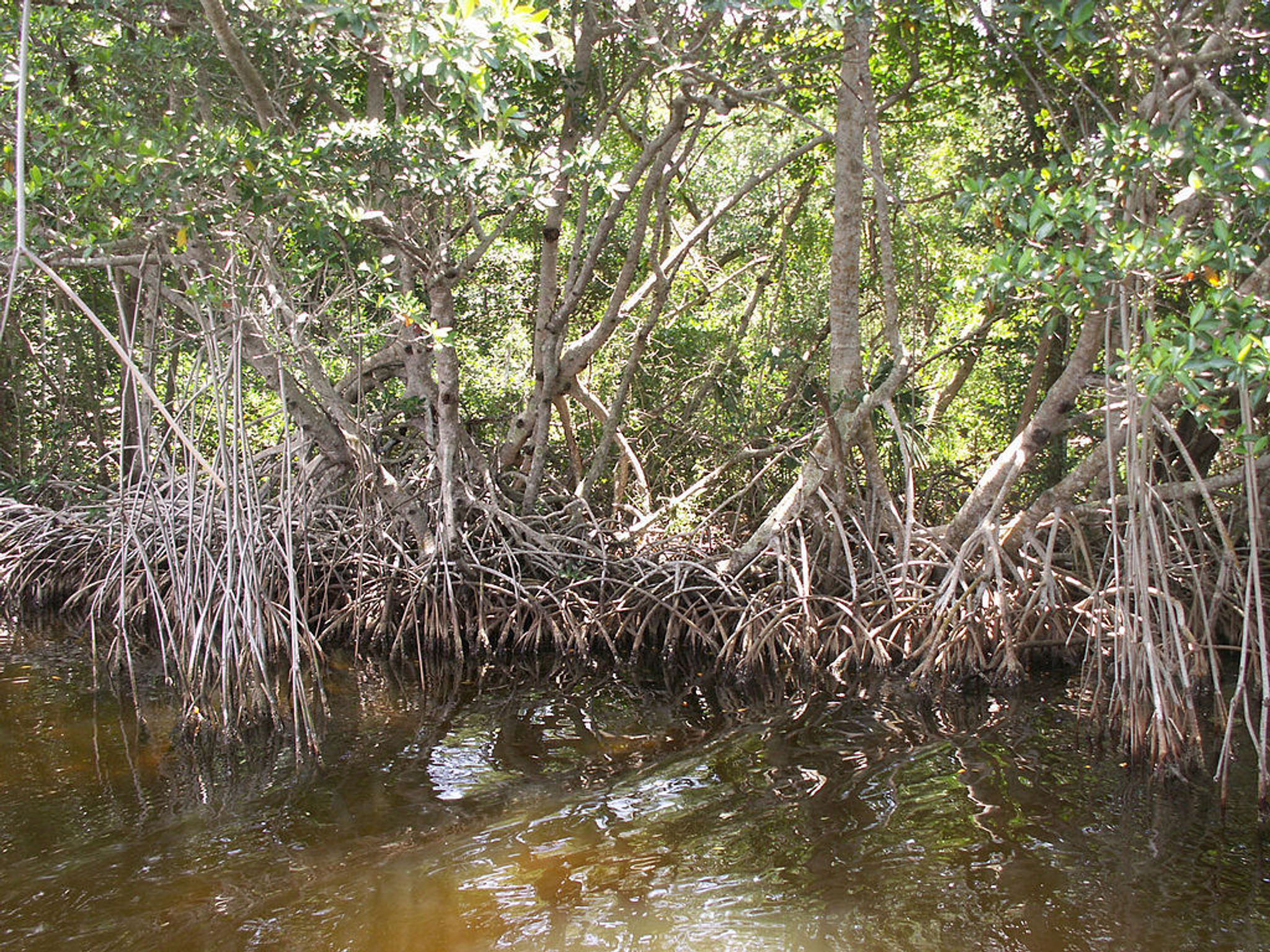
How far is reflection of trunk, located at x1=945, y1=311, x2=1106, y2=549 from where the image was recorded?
4.52 m

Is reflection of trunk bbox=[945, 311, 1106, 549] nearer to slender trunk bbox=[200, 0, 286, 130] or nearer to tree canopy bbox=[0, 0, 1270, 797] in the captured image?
tree canopy bbox=[0, 0, 1270, 797]

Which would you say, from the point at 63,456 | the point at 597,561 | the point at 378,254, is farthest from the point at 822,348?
the point at 63,456

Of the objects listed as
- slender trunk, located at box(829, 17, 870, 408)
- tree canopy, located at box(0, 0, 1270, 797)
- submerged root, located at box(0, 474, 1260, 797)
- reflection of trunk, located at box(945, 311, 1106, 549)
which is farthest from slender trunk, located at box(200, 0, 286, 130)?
reflection of trunk, located at box(945, 311, 1106, 549)

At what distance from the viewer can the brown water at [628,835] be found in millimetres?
2820

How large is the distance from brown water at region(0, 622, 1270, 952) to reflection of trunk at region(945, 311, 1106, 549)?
35.2 inches

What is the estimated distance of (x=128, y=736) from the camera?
4.42 m

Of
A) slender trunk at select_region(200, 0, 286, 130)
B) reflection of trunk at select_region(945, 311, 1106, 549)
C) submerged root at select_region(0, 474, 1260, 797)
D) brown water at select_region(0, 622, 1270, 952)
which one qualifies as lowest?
brown water at select_region(0, 622, 1270, 952)

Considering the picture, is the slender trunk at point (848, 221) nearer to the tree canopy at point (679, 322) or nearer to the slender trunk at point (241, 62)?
the tree canopy at point (679, 322)

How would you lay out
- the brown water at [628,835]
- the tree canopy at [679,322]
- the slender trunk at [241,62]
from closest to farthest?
the brown water at [628,835] < the tree canopy at [679,322] < the slender trunk at [241,62]

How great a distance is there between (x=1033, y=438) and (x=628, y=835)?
271cm

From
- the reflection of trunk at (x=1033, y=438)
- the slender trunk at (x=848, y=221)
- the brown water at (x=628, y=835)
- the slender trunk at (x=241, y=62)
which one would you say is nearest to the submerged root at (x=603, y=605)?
the reflection of trunk at (x=1033, y=438)

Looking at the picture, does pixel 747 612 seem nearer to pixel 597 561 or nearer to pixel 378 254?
pixel 597 561

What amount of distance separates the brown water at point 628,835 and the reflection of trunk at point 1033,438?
894 millimetres

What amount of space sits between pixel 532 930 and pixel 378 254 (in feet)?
13.6
